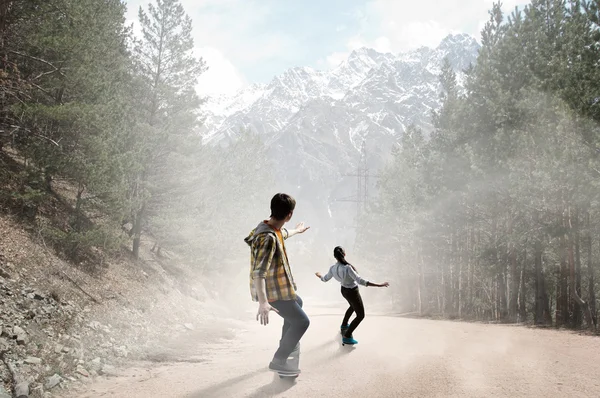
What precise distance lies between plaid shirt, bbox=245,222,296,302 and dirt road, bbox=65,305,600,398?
5.15 ft

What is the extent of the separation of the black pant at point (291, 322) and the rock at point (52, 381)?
387 cm

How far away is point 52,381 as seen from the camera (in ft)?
22.3

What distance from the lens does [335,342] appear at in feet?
33.3

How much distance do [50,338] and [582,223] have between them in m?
17.0

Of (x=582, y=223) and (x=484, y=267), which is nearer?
(x=582, y=223)

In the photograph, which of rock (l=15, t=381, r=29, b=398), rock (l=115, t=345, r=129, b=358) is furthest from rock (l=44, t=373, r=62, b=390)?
rock (l=115, t=345, r=129, b=358)

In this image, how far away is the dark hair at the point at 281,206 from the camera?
5.24 m

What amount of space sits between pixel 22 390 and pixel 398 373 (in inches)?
224

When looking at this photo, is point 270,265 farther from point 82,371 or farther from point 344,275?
point 82,371

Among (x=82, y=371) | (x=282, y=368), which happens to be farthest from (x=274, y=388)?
(x=82, y=371)

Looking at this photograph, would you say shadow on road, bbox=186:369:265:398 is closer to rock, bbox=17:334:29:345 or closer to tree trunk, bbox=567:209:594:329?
rock, bbox=17:334:29:345

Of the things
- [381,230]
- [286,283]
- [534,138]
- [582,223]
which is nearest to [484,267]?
[582,223]

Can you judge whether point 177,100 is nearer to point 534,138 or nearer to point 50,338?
point 50,338

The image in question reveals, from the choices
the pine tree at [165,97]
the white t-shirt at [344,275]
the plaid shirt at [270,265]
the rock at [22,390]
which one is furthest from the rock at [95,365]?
the pine tree at [165,97]
